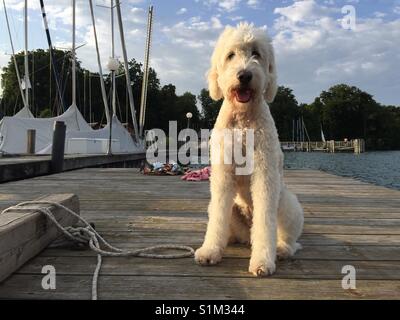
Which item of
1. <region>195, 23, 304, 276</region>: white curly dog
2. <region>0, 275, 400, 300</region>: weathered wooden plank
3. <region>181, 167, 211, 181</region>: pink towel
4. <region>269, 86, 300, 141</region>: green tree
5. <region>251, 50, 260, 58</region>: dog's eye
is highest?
<region>269, 86, 300, 141</region>: green tree

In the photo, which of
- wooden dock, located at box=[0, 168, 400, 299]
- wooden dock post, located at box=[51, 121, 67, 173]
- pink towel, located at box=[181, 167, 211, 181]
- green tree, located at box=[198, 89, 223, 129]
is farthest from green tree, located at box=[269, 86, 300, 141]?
wooden dock, located at box=[0, 168, 400, 299]

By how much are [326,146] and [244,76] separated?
9242cm

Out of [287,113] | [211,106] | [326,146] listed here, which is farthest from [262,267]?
[326,146]

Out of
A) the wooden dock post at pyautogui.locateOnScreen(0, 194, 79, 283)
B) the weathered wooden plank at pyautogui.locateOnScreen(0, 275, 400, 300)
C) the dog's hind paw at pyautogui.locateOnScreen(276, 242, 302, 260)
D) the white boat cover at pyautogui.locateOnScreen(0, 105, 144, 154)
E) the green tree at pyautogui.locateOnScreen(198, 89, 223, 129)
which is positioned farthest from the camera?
the white boat cover at pyautogui.locateOnScreen(0, 105, 144, 154)

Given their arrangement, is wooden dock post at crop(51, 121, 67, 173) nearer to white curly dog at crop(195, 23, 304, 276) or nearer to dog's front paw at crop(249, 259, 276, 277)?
white curly dog at crop(195, 23, 304, 276)

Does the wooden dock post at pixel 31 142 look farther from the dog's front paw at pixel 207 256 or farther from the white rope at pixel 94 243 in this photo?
the dog's front paw at pixel 207 256

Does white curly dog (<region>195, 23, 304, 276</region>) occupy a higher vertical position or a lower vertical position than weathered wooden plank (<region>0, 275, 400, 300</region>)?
higher

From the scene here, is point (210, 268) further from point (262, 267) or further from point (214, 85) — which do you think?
point (214, 85)

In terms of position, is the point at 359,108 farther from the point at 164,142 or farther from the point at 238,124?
the point at 238,124

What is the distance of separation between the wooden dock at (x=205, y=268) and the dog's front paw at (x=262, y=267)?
0.15 feet

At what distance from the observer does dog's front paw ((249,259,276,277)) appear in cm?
274

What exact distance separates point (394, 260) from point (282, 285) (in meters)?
1.06

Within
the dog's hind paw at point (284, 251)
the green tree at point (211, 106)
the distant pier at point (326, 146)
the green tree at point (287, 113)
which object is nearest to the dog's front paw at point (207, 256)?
the dog's hind paw at point (284, 251)

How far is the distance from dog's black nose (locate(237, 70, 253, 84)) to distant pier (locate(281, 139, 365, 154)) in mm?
83440
